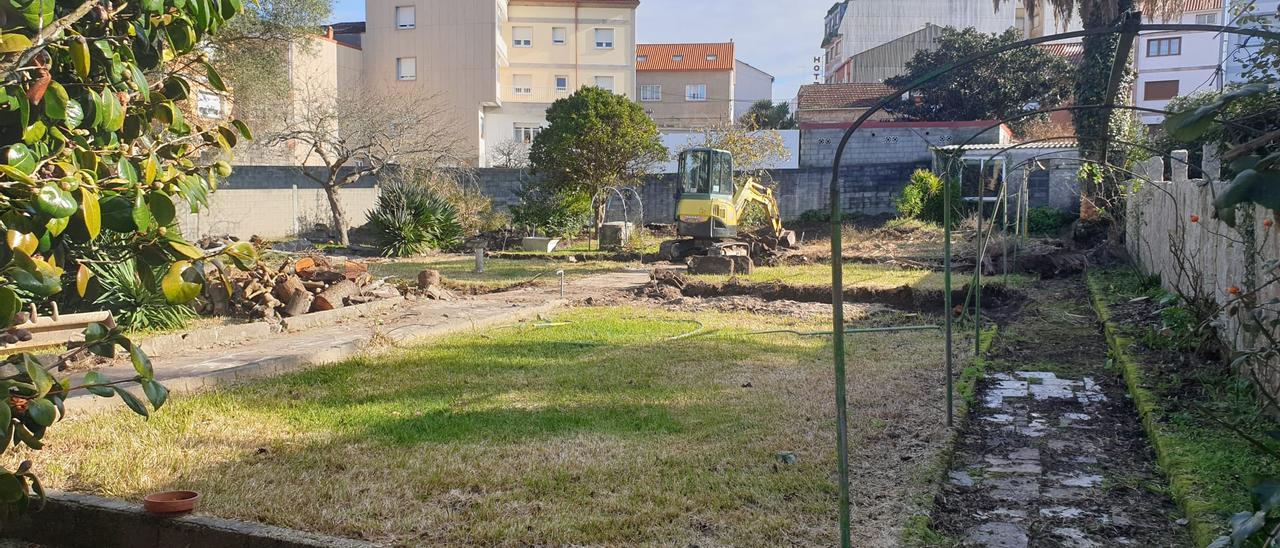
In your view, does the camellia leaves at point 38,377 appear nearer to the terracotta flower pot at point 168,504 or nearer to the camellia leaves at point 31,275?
the camellia leaves at point 31,275

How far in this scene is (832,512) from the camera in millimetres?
4500

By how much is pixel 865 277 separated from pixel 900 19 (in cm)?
4086

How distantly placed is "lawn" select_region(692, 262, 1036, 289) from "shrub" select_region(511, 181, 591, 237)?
833 centimetres

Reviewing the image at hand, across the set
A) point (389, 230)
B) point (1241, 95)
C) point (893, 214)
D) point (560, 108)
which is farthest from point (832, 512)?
point (893, 214)

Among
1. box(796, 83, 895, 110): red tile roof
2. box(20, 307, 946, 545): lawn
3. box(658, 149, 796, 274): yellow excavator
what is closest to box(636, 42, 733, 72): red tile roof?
box(796, 83, 895, 110): red tile roof

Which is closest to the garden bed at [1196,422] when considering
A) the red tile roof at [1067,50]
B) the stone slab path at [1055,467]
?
the stone slab path at [1055,467]

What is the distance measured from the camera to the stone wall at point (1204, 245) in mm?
6113

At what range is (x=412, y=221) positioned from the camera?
22.5 metres

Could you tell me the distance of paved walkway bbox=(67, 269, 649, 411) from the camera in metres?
7.52

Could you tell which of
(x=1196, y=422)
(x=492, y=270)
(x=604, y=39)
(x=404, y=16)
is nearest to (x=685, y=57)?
(x=604, y=39)

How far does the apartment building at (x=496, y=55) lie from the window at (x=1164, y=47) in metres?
27.0

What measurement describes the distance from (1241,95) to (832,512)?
112 inches

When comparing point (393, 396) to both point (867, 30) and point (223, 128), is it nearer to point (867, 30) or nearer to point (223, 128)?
point (223, 128)

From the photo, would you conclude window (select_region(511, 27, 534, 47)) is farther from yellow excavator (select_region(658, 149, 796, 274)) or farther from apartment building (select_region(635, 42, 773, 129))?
yellow excavator (select_region(658, 149, 796, 274))
